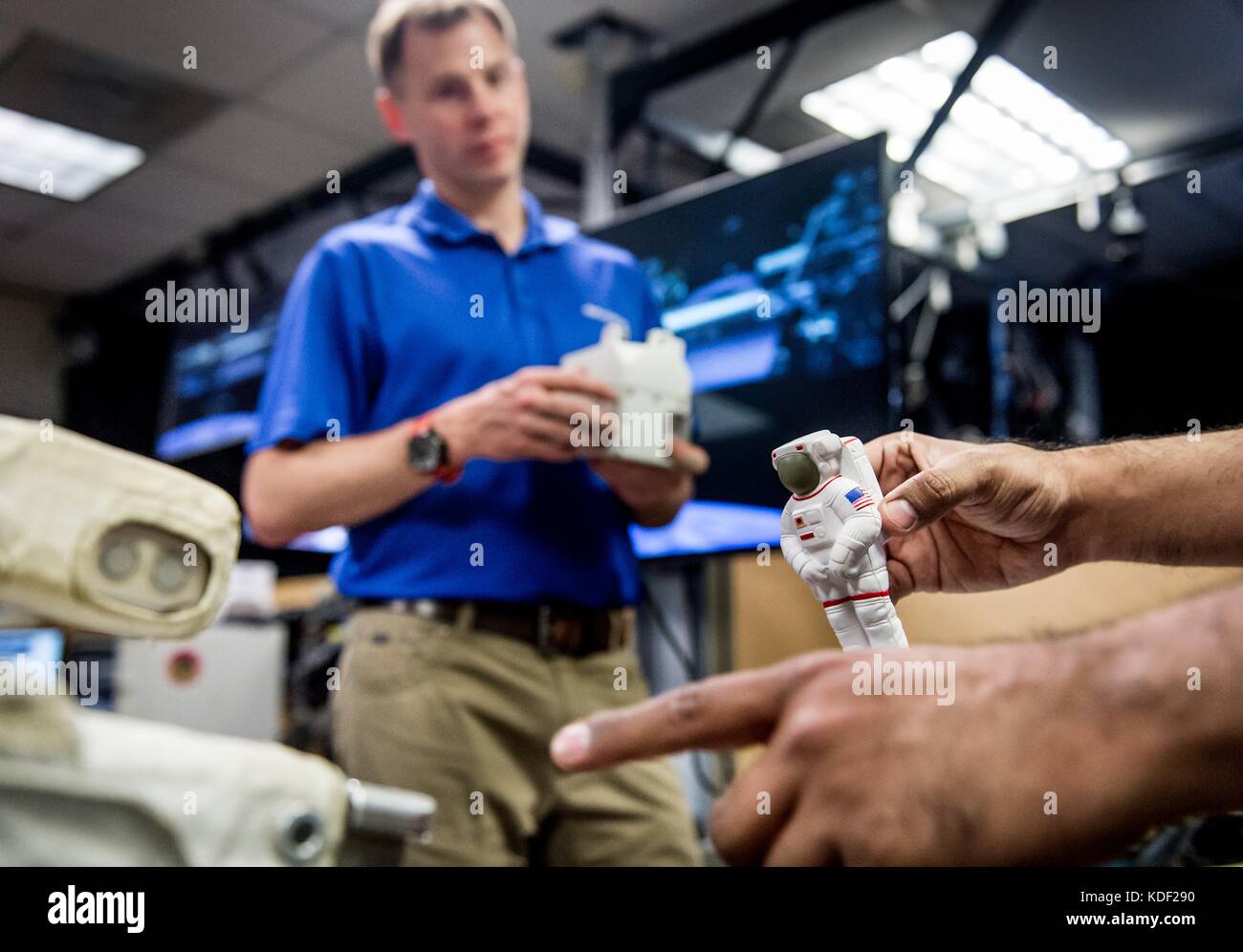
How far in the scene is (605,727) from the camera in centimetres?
28

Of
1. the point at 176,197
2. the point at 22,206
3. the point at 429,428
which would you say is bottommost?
the point at 429,428

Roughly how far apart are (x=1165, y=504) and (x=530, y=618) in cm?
44

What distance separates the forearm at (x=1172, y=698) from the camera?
257 millimetres

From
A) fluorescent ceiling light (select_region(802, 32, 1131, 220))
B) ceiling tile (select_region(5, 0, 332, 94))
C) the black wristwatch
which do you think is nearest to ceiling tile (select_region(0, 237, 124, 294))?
ceiling tile (select_region(5, 0, 332, 94))

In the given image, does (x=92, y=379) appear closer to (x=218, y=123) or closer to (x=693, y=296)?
(x=218, y=123)

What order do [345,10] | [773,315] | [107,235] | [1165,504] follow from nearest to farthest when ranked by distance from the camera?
1. [1165,504]
2. [773,315]
3. [107,235]
4. [345,10]

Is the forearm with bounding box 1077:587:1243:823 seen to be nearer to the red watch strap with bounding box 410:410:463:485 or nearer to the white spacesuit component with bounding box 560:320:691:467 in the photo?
the white spacesuit component with bounding box 560:320:691:467

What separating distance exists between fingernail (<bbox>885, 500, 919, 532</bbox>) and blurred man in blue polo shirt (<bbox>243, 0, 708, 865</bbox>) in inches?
12.9

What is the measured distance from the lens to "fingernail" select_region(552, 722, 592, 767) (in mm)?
281

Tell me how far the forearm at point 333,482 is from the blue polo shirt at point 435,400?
0.06ft

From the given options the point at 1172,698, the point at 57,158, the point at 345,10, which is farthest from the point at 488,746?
the point at 345,10

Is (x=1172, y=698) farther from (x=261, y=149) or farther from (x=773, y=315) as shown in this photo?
(x=261, y=149)

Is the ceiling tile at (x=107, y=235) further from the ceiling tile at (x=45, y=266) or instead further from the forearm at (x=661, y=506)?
the forearm at (x=661, y=506)

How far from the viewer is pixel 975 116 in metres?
1.98
